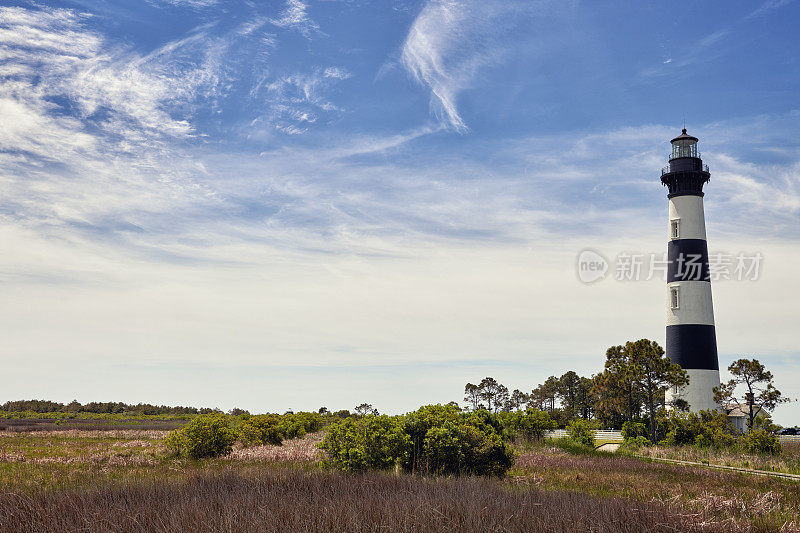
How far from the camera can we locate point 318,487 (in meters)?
9.59

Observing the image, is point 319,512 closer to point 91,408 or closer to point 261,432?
point 261,432

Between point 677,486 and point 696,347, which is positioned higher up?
point 696,347

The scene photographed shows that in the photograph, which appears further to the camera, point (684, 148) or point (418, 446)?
point (684, 148)

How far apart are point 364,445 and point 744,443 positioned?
2598 centimetres

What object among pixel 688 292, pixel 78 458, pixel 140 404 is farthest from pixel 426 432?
pixel 140 404

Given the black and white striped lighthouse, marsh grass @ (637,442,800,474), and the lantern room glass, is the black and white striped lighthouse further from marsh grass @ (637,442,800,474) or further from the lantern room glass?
marsh grass @ (637,442,800,474)

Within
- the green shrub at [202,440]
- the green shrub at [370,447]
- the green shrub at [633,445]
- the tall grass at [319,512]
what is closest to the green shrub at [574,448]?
the green shrub at [633,445]

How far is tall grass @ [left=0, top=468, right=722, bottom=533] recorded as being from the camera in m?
6.67

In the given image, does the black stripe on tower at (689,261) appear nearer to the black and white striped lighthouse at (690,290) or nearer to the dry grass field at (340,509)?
the black and white striped lighthouse at (690,290)

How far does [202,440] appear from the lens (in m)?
22.3

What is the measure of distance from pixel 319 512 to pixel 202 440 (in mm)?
16903

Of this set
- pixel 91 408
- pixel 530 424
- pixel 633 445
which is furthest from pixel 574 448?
pixel 91 408

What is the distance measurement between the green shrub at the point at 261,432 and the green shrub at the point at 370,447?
48.1ft

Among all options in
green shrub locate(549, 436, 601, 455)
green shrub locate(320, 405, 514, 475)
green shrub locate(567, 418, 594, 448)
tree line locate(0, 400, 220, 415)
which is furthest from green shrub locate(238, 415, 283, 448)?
tree line locate(0, 400, 220, 415)
